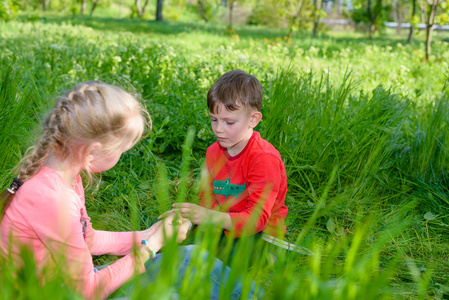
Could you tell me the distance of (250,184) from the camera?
205cm

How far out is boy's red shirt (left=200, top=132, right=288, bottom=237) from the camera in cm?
198

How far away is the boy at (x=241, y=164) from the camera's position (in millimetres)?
1992

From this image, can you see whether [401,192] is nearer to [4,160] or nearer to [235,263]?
[235,263]

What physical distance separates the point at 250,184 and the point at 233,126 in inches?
11.6

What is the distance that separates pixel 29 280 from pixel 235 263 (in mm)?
457

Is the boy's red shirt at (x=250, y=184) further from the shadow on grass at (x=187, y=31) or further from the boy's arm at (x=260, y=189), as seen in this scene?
the shadow on grass at (x=187, y=31)

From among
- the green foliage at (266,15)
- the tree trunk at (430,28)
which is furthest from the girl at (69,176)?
the green foliage at (266,15)

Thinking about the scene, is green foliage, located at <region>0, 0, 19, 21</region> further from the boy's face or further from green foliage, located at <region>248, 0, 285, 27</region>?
green foliage, located at <region>248, 0, 285, 27</region>

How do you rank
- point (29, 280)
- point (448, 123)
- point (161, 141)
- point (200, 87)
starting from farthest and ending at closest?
point (200, 87)
point (161, 141)
point (448, 123)
point (29, 280)

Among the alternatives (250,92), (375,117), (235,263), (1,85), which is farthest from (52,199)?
(375,117)

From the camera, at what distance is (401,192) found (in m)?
2.74

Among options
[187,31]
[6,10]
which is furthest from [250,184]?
[187,31]

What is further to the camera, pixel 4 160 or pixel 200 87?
pixel 200 87

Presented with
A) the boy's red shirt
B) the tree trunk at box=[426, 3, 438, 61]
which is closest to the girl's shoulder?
the boy's red shirt
